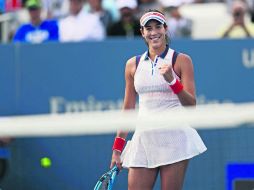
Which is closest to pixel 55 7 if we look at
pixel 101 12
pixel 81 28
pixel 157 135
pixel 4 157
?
pixel 101 12

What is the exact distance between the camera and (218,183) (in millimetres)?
8547

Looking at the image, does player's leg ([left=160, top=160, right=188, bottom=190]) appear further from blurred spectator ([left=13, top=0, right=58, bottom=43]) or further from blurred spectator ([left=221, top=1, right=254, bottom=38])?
blurred spectator ([left=13, top=0, right=58, bottom=43])

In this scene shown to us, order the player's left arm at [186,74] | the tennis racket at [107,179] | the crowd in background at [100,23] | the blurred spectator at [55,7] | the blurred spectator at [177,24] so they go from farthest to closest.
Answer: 1. the blurred spectator at [55,7]
2. the blurred spectator at [177,24]
3. the crowd in background at [100,23]
4. the tennis racket at [107,179]
5. the player's left arm at [186,74]

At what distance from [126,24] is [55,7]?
2059 millimetres

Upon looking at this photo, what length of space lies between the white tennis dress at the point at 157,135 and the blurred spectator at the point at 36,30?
3.71 m

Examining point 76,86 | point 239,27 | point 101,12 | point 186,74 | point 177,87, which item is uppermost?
point 101,12

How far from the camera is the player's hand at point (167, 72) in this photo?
5980mm

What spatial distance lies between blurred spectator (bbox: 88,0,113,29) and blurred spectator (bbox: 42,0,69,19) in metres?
0.80

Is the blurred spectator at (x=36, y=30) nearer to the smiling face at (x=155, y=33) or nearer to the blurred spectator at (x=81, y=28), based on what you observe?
the blurred spectator at (x=81, y=28)

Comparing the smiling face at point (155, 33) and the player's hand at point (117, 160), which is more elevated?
the smiling face at point (155, 33)

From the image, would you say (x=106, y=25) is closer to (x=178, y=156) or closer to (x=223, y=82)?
(x=223, y=82)

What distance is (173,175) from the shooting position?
6352 millimetres

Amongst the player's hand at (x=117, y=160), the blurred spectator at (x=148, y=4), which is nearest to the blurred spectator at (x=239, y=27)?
the blurred spectator at (x=148, y=4)

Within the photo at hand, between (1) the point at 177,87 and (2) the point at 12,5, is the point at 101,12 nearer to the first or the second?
(2) the point at 12,5
